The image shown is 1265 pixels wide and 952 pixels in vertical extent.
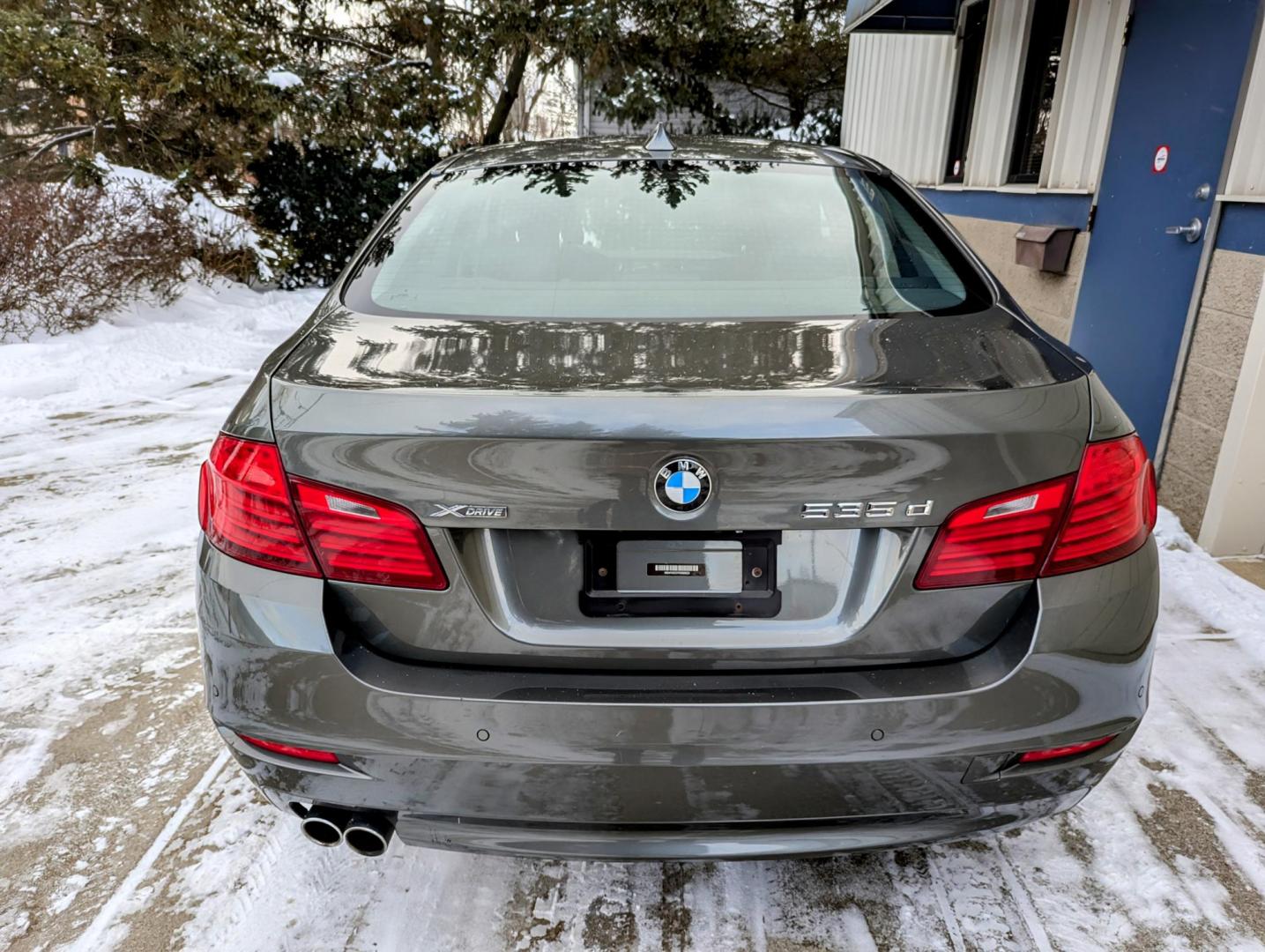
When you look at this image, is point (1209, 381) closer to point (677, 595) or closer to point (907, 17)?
point (677, 595)

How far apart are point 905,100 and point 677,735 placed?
29.2 ft

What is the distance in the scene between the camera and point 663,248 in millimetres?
2207

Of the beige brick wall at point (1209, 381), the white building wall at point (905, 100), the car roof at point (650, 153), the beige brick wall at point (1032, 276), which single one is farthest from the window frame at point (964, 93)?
the car roof at point (650, 153)

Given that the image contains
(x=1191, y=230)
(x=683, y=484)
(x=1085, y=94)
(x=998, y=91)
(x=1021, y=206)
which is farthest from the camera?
(x=998, y=91)

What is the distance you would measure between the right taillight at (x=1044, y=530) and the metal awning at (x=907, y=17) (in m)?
6.89

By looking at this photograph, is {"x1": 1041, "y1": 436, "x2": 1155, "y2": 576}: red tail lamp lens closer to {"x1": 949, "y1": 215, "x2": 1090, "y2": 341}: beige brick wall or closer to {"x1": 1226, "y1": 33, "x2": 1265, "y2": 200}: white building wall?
{"x1": 1226, "y1": 33, "x2": 1265, "y2": 200}: white building wall

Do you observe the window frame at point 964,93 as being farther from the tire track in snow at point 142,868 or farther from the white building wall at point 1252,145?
the tire track in snow at point 142,868

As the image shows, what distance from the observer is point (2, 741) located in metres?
2.57

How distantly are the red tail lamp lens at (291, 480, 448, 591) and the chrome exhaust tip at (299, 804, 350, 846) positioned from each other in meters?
0.46

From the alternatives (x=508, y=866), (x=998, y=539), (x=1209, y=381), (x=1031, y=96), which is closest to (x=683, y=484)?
(x=998, y=539)

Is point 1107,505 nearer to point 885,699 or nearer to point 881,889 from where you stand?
point 885,699

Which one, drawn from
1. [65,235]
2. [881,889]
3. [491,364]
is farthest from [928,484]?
[65,235]

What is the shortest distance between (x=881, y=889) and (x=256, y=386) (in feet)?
5.55

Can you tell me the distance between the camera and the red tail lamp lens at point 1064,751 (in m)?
1.56
